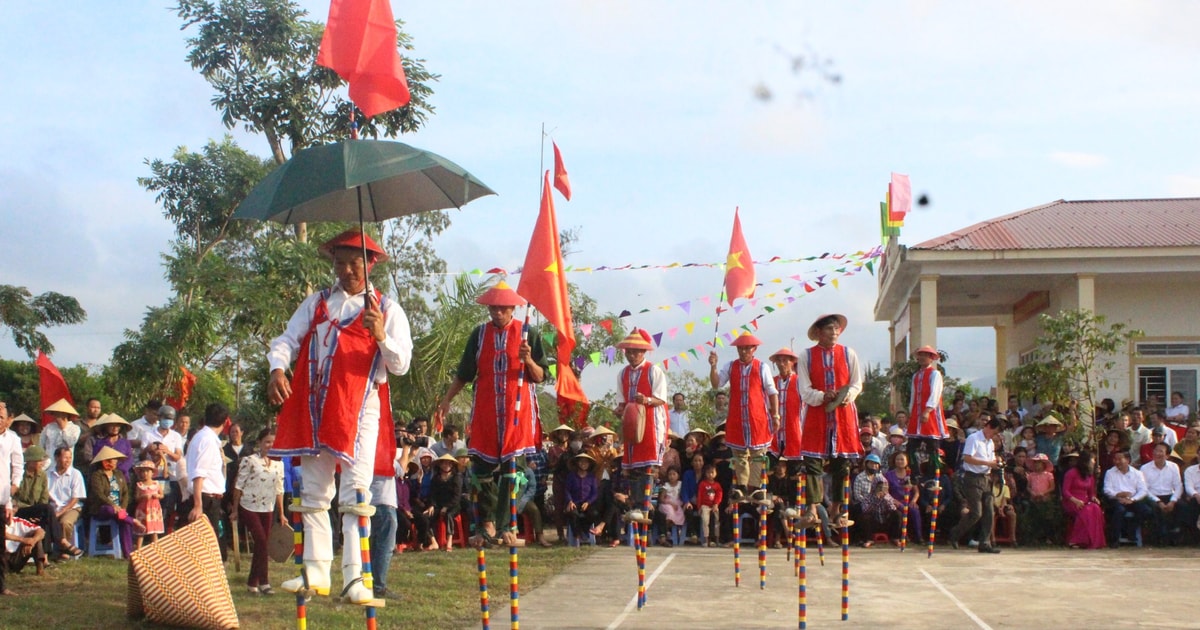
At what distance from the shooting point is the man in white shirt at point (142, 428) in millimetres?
14992

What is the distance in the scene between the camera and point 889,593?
10.3 metres

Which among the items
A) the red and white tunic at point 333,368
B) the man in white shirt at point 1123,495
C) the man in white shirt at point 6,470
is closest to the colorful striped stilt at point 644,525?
the red and white tunic at point 333,368

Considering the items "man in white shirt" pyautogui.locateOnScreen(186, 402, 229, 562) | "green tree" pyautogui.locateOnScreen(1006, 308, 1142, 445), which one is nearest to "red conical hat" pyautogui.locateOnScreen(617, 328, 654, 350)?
"man in white shirt" pyautogui.locateOnScreen(186, 402, 229, 562)

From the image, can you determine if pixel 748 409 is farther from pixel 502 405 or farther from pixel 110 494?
pixel 110 494

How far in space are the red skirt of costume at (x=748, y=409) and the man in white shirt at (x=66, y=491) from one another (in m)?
6.96

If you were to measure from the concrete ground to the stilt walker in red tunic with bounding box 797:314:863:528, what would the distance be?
3.46ft

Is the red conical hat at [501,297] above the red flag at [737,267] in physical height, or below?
below

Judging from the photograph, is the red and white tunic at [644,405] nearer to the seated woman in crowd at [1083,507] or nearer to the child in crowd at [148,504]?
the child in crowd at [148,504]

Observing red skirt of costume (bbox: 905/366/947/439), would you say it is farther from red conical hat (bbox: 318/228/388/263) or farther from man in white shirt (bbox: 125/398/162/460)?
man in white shirt (bbox: 125/398/162/460)

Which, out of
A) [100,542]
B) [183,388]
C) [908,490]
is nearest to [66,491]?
[100,542]

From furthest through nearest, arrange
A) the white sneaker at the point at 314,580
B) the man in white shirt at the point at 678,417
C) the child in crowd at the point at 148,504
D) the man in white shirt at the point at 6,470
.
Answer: the man in white shirt at the point at 678,417, the child in crowd at the point at 148,504, the man in white shirt at the point at 6,470, the white sneaker at the point at 314,580

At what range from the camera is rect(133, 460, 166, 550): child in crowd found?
12609 mm

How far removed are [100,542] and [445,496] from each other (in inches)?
159

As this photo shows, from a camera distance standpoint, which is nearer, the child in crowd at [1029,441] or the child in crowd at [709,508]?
the child in crowd at [709,508]
